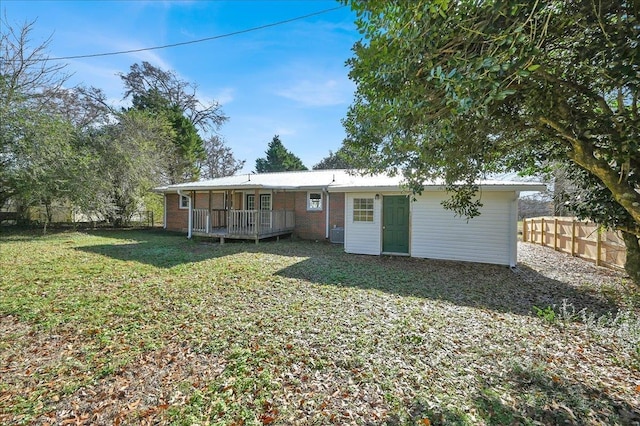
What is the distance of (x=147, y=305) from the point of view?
523cm

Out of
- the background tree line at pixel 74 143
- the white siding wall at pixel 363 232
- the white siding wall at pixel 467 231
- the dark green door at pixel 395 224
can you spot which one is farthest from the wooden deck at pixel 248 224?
the white siding wall at pixel 467 231

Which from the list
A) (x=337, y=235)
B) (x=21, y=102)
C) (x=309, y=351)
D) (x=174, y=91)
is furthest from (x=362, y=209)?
(x=174, y=91)

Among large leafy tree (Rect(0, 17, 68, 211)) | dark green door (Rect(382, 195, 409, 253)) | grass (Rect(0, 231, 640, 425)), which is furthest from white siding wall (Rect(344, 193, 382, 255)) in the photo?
large leafy tree (Rect(0, 17, 68, 211))

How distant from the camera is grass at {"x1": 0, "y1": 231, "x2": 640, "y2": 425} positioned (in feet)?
Answer: 8.77

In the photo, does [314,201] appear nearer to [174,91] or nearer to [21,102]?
[21,102]

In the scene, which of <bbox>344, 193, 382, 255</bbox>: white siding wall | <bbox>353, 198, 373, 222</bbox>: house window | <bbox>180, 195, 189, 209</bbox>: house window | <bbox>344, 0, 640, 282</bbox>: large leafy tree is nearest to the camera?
<bbox>344, 0, 640, 282</bbox>: large leafy tree

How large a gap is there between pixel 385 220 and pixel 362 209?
949 millimetres

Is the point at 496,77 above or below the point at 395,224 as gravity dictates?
above

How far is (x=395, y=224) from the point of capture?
1060 cm

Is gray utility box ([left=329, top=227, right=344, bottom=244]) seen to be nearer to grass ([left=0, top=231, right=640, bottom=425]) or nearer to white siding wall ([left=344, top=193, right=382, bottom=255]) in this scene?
white siding wall ([left=344, top=193, right=382, bottom=255])

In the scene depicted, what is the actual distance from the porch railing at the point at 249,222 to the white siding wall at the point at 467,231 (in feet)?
21.3

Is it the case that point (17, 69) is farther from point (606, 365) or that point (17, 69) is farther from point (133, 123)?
point (606, 365)

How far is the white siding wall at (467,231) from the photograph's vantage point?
891 centimetres

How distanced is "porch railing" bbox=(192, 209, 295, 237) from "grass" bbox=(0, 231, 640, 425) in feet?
19.3
